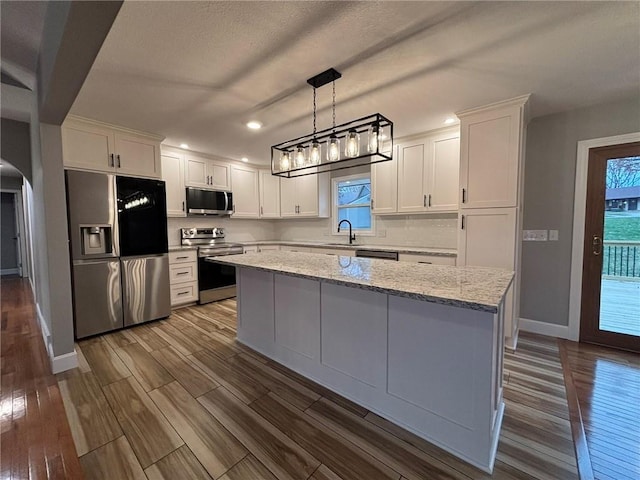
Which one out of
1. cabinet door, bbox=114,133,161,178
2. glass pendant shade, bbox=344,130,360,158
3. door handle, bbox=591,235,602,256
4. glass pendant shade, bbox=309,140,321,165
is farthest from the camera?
cabinet door, bbox=114,133,161,178

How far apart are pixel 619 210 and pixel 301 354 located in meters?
3.33

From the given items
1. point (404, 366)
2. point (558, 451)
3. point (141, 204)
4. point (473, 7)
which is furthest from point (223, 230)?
point (558, 451)

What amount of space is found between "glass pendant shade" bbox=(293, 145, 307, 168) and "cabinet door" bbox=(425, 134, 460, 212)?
6.46ft

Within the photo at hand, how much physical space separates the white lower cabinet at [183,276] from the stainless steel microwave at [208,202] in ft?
2.20

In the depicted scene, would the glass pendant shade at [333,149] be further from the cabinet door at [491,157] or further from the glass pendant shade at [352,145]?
the cabinet door at [491,157]

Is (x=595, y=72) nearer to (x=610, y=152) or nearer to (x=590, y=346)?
(x=610, y=152)

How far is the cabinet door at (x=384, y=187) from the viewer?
3785 mm

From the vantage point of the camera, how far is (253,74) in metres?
2.06

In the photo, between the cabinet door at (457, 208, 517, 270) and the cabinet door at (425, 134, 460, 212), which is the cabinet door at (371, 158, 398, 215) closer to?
the cabinet door at (425, 134, 460, 212)

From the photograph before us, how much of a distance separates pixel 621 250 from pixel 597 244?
0.59 feet

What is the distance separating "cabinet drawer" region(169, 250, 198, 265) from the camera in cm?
382

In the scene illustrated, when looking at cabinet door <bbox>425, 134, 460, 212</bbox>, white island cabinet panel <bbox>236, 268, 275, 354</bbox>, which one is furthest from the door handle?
white island cabinet panel <bbox>236, 268, 275, 354</bbox>

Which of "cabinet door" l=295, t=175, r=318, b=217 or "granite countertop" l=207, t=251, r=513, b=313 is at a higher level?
"cabinet door" l=295, t=175, r=318, b=217

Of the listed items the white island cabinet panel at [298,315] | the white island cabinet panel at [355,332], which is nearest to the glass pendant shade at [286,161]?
the white island cabinet panel at [298,315]
